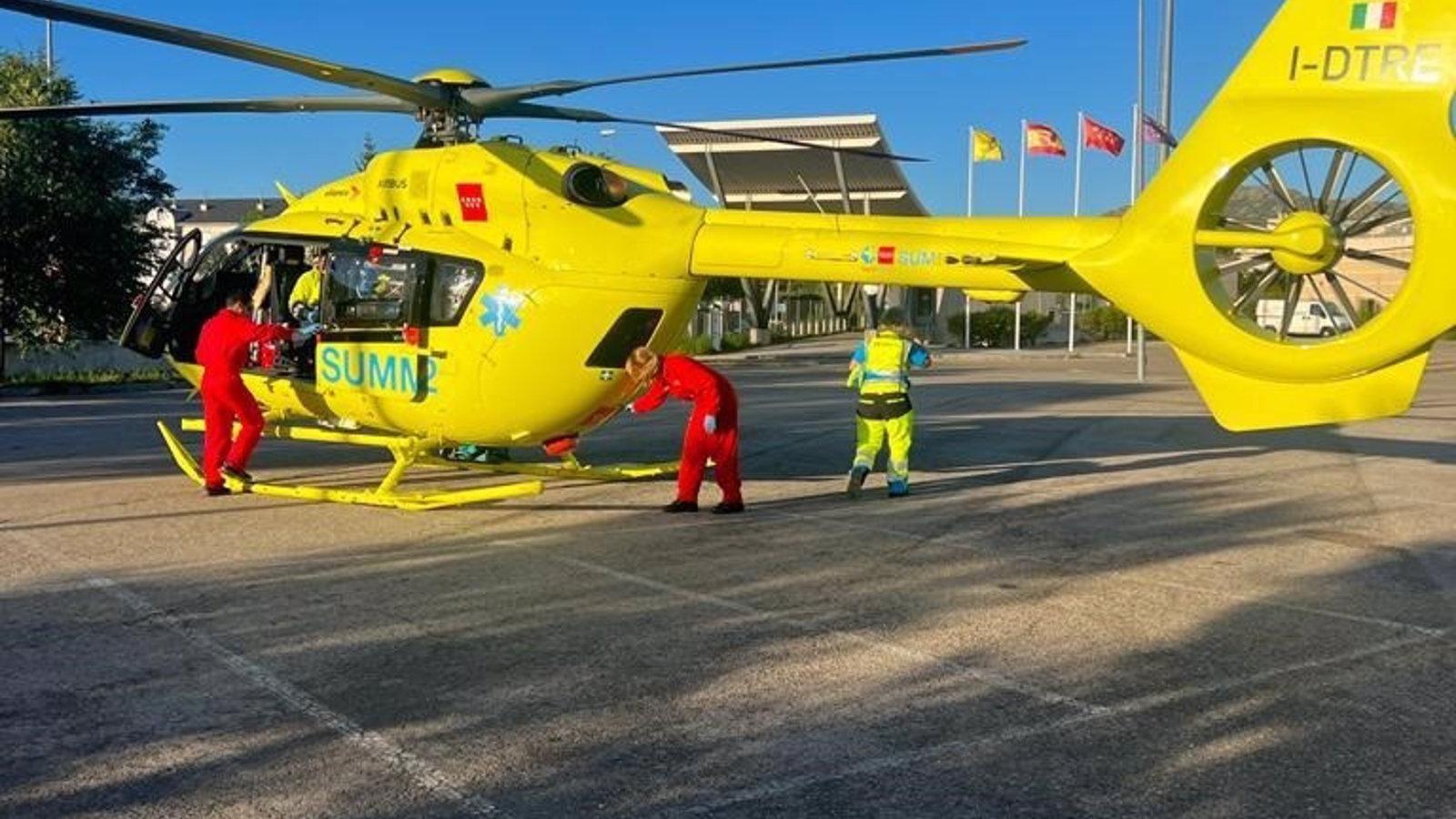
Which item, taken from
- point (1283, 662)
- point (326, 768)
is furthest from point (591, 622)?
point (1283, 662)

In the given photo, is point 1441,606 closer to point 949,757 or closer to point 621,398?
point 949,757

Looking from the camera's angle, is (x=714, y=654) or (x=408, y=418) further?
(x=408, y=418)

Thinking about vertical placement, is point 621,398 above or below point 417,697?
above

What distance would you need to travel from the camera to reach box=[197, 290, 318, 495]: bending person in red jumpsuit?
1013cm

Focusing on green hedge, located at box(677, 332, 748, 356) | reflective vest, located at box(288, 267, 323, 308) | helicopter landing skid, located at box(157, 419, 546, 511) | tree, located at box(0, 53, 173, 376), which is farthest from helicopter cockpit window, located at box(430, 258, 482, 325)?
green hedge, located at box(677, 332, 748, 356)

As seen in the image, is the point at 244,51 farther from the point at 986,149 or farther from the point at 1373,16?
the point at 986,149

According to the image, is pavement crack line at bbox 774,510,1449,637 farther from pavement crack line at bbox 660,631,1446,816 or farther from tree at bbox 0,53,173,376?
tree at bbox 0,53,173,376

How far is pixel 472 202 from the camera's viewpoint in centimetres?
947

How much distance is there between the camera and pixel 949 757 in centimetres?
443

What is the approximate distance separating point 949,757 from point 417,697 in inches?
90.3

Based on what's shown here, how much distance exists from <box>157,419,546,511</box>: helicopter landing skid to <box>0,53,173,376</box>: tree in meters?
17.2

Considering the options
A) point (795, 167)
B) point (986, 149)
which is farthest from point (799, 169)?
point (986, 149)

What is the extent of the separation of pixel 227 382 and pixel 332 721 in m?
6.18

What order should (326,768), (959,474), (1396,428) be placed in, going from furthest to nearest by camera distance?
(1396,428), (959,474), (326,768)
